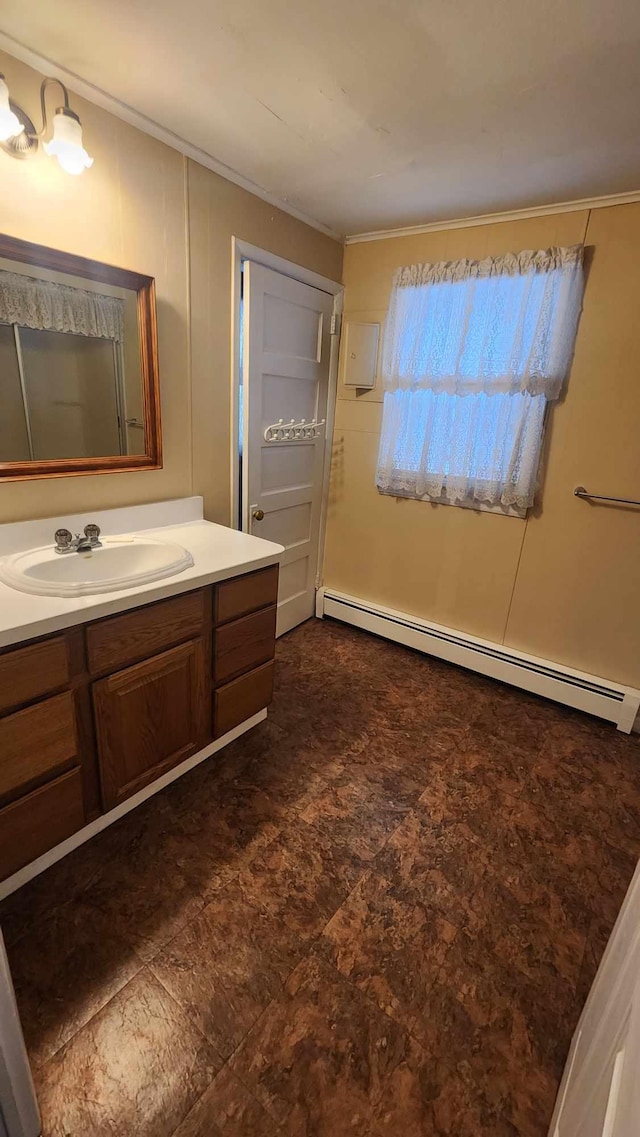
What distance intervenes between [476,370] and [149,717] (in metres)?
1.98

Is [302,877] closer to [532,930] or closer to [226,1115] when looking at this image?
[226,1115]

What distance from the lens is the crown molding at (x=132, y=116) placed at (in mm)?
1277

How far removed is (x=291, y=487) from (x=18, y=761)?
5.86ft

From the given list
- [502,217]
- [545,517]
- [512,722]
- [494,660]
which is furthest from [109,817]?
[502,217]

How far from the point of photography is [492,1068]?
1.05m

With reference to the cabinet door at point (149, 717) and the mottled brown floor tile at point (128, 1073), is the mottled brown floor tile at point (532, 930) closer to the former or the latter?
the mottled brown floor tile at point (128, 1073)

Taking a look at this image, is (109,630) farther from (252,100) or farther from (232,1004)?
(252,100)

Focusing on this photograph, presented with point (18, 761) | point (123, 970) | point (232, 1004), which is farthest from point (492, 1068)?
point (18, 761)

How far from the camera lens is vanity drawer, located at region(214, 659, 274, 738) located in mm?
1800

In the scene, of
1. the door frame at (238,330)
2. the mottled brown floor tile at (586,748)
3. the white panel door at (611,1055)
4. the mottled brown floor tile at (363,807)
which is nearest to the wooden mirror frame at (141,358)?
the door frame at (238,330)

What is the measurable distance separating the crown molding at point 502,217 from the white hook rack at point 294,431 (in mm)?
919

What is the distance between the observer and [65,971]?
1173mm

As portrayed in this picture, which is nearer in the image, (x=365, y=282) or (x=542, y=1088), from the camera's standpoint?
(x=542, y=1088)

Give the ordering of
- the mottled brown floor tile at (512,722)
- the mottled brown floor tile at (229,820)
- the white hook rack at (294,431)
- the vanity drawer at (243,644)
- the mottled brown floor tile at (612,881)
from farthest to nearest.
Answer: the white hook rack at (294,431) < the mottled brown floor tile at (512,722) < the vanity drawer at (243,644) < the mottled brown floor tile at (229,820) < the mottled brown floor tile at (612,881)
